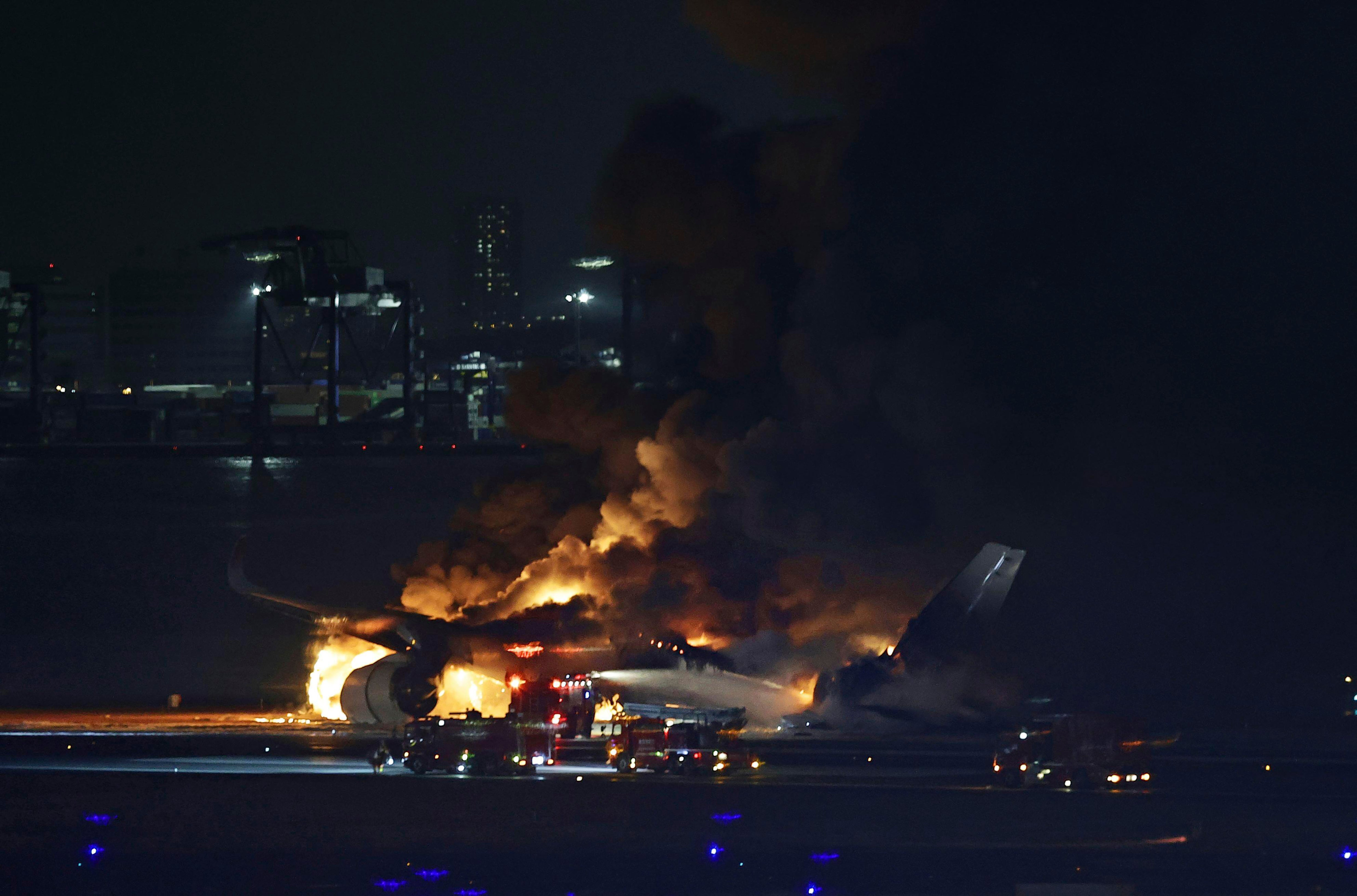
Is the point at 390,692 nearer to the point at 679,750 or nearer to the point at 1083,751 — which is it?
the point at 679,750

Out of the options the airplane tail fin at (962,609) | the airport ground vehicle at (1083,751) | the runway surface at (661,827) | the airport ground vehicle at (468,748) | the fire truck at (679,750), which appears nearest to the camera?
the runway surface at (661,827)

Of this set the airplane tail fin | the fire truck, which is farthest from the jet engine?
the airplane tail fin

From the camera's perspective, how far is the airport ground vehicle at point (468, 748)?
3559 centimetres

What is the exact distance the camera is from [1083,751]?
115ft

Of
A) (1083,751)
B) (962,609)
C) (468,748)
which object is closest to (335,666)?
(468,748)

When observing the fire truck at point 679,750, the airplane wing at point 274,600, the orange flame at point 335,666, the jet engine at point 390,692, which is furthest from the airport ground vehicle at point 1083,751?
the airplane wing at point 274,600

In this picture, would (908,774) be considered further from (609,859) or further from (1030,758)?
(609,859)

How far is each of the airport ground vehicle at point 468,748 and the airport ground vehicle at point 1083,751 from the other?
11291mm

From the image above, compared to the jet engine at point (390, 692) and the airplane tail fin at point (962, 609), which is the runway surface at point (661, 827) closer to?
the jet engine at point (390, 692)

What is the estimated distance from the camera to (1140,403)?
51531 mm

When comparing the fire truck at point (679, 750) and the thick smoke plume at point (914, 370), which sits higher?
the thick smoke plume at point (914, 370)

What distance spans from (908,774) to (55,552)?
89.4 metres

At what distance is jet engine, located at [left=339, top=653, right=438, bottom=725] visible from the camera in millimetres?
45156

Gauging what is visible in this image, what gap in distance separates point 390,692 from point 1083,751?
2142 cm
